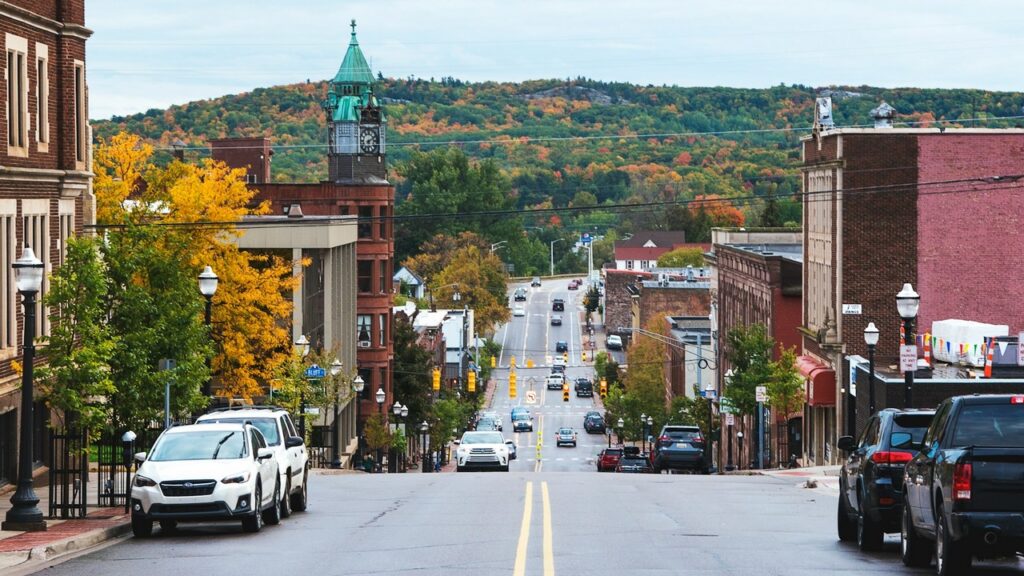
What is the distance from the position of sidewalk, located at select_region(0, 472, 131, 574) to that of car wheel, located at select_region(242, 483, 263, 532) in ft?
6.04

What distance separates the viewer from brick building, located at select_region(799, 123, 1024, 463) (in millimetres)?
57406

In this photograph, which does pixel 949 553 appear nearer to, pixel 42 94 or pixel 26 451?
pixel 26 451

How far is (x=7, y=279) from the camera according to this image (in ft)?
107

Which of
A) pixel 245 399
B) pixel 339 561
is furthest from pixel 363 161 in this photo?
pixel 339 561

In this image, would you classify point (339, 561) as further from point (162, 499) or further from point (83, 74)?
point (83, 74)

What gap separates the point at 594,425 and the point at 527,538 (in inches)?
3939

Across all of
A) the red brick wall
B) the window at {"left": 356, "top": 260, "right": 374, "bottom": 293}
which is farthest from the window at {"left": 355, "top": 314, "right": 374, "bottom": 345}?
the red brick wall

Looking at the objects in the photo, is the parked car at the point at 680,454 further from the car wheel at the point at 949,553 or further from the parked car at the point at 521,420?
the parked car at the point at 521,420

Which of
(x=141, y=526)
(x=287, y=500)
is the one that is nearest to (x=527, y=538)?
(x=141, y=526)

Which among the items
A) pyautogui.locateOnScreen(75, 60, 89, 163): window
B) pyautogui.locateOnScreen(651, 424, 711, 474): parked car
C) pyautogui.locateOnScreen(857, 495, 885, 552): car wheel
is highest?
pyautogui.locateOnScreen(75, 60, 89, 163): window

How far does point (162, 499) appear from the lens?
866 inches

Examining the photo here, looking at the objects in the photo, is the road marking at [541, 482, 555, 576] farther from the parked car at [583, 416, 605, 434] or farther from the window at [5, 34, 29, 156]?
the parked car at [583, 416, 605, 434]

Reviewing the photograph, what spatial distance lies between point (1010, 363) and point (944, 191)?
10.5 metres

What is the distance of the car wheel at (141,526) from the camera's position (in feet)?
73.0
